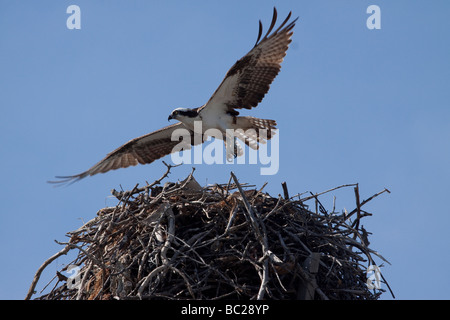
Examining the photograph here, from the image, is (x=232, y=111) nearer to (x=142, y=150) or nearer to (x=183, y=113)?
(x=183, y=113)

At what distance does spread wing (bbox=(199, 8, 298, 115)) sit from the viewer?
762cm

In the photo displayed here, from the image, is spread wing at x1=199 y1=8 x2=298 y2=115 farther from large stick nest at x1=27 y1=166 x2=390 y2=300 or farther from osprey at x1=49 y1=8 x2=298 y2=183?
large stick nest at x1=27 y1=166 x2=390 y2=300

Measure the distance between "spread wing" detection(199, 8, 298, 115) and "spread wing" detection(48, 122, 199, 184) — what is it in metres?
0.76

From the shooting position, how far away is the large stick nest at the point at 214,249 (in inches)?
211

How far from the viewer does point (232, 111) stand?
8.14 m

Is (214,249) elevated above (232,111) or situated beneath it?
situated beneath

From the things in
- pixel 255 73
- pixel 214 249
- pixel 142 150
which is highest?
pixel 255 73

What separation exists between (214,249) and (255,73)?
2.86 m

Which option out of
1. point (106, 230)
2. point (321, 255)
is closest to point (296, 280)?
point (321, 255)

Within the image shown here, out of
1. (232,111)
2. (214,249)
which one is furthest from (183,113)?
(214,249)

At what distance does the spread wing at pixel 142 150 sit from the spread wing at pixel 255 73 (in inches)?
29.9

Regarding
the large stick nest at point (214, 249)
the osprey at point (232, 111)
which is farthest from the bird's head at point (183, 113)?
the large stick nest at point (214, 249)

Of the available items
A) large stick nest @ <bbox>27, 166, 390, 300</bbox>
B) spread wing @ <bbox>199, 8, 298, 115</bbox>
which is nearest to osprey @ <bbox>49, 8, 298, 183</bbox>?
spread wing @ <bbox>199, 8, 298, 115</bbox>
